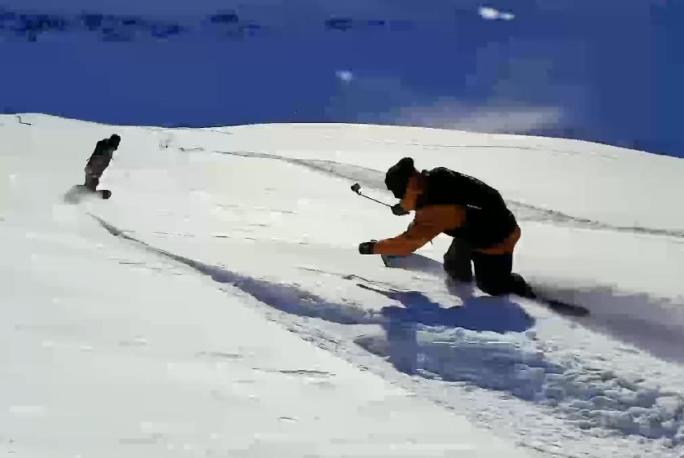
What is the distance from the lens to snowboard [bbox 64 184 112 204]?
274 inches

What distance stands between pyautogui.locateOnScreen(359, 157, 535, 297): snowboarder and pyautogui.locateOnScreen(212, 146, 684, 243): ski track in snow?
340 centimetres

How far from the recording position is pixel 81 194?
7.32 m

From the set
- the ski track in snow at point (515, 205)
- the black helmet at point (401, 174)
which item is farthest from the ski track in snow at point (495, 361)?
the ski track in snow at point (515, 205)

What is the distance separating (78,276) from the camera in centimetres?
394

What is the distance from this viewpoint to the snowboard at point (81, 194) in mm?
6970

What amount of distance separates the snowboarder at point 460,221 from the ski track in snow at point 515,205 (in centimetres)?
340

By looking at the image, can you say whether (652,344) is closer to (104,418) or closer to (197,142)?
(104,418)

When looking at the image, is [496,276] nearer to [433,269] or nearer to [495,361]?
[433,269]

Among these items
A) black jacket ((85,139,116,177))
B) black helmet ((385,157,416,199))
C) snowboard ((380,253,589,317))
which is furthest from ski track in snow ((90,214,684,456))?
black jacket ((85,139,116,177))

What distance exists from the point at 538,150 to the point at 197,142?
6.36 meters

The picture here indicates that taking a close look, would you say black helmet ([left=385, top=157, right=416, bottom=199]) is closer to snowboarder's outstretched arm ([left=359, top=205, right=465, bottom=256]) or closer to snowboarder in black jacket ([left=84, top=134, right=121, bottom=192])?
snowboarder's outstretched arm ([left=359, top=205, right=465, bottom=256])

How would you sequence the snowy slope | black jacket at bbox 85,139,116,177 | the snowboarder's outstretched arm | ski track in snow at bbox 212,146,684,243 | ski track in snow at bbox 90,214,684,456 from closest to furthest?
the snowy slope
ski track in snow at bbox 90,214,684,456
the snowboarder's outstretched arm
ski track in snow at bbox 212,146,684,243
black jacket at bbox 85,139,116,177

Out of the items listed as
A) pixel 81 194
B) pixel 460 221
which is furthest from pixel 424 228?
pixel 81 194

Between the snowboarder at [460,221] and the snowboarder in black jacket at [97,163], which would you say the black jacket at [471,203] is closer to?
the snowboarder at [460,221]
